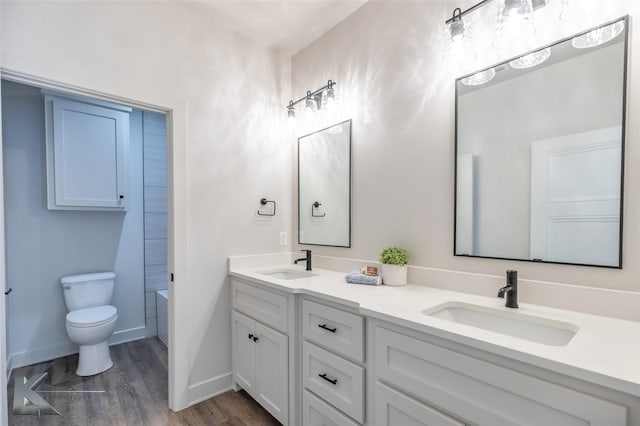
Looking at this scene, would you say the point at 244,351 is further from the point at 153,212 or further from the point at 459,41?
the point at 459,41

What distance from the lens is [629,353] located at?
81cm

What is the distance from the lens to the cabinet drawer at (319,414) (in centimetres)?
138

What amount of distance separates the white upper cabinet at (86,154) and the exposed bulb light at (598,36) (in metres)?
3.26

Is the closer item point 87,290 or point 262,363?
point 262,363

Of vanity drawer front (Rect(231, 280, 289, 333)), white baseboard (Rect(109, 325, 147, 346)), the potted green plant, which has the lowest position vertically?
white baseboard (Rect(109, 325, 147, 346))

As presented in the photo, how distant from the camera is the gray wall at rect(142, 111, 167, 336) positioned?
122 inches

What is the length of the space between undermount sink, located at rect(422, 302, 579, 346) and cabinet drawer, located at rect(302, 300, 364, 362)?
31 cm

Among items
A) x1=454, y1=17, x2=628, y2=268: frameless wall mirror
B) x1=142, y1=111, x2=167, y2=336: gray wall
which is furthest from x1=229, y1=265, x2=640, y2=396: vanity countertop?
x1=142, y1=111, x2=167, y2=336: gray wall

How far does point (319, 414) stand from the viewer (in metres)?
1.50

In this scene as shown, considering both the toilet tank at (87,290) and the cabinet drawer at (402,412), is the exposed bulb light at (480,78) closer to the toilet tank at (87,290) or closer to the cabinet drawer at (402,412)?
the cabinet drawer at (402,412)

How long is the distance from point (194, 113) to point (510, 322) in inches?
83.9

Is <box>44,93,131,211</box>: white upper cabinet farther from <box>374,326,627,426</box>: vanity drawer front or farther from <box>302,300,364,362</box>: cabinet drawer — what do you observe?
<box>374,326,627,426</box>: vanity drawer front

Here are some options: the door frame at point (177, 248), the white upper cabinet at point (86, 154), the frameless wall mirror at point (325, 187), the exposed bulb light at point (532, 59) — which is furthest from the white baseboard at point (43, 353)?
the exposed bulb light at point (532, 59)

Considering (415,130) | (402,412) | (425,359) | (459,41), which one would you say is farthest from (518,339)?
(459,41)
